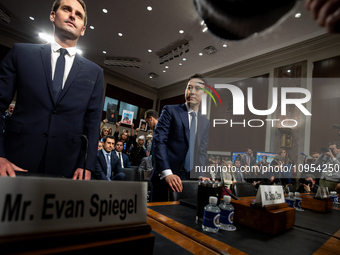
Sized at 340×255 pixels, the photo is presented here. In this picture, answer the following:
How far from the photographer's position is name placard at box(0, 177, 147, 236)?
0.86 ft

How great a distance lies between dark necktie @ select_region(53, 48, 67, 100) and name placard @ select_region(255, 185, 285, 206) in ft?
3.21

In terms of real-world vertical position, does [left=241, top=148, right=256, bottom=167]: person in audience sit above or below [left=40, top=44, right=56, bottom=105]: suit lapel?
below

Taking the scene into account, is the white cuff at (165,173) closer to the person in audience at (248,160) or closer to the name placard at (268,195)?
the name placard at (268,195)

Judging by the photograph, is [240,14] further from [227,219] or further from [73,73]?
[73,73]

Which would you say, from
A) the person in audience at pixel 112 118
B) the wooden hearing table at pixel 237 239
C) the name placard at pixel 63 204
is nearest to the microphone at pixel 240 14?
the name placard at pixel 63 204

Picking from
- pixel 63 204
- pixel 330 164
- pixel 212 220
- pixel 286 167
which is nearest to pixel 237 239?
pixel 212 220

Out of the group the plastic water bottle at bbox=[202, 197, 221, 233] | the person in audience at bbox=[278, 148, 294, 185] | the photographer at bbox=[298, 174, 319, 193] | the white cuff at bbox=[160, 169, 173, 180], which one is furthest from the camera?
the person in audience at bbox=[278, 148, 294, 185]

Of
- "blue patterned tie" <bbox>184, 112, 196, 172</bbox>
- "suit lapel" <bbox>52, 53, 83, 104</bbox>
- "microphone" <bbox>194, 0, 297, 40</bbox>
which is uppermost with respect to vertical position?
"suit lapel" <bbox>52, 53, 83, 104</bbox>

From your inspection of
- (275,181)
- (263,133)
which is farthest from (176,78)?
(275,181)

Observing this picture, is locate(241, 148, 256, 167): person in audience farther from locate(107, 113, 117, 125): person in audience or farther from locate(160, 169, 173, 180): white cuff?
locate(107, 113, 117, 125): person in audience

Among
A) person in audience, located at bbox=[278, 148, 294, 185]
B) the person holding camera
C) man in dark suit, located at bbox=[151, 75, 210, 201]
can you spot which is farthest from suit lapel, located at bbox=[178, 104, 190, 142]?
person in audience, located at bbox=[278, 148, 294, 185]

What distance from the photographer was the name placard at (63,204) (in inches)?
10.3

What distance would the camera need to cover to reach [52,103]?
920 mm

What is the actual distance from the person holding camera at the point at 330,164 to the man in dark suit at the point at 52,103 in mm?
3626
